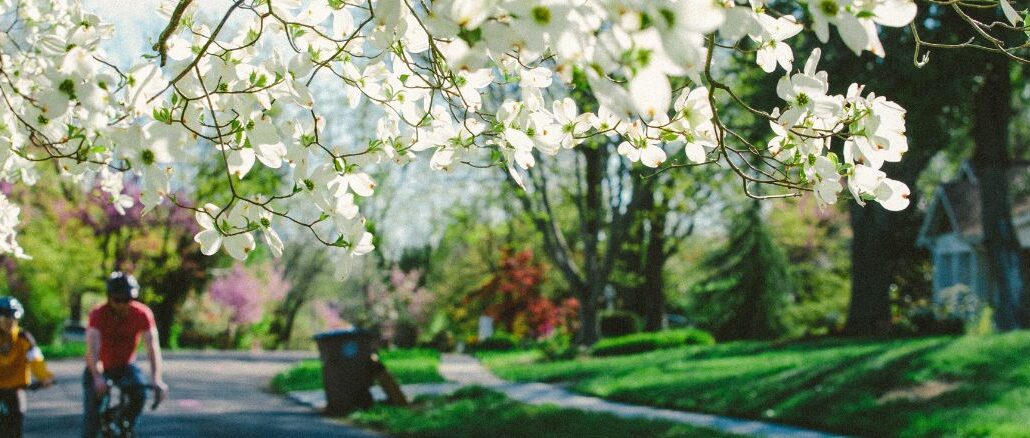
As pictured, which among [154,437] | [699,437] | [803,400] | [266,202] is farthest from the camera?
[803,400]

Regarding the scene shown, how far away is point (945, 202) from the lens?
2441 cm

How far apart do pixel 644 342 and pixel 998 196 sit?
8638mm

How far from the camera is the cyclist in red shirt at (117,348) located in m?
6.18

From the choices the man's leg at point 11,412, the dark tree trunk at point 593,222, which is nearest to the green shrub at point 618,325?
the dark tree trunk at point 593,222

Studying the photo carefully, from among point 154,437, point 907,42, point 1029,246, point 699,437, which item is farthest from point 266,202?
point 1029,246

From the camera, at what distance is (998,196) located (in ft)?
52.2

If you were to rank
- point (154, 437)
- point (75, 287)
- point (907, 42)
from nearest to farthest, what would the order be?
point (154, 437), point (907, 42), point (75, 287)

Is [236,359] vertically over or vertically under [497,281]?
under

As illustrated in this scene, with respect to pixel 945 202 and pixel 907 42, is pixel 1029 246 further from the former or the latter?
pixel 907 42

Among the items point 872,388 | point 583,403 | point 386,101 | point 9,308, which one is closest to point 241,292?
point 583,403

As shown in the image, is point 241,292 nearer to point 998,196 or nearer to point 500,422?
point 998,196

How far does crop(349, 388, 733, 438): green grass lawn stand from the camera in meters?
8.57

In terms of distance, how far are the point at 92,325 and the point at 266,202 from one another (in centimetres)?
416

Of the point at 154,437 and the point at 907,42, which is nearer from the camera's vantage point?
the point at 154,437
